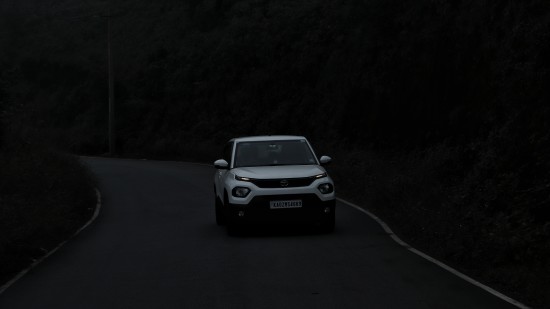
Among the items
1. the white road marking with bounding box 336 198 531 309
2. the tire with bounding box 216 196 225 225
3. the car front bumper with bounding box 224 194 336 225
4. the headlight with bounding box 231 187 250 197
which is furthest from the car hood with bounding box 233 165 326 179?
the white road marking with bounding box 336 198 531 309

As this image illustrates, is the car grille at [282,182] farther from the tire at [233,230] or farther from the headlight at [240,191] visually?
the tire at [233,230]

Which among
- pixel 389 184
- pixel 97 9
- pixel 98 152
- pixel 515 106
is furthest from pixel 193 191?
pixel 97 9

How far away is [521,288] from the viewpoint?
9.61m

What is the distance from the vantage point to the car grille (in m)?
14.4

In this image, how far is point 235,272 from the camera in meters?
10.9

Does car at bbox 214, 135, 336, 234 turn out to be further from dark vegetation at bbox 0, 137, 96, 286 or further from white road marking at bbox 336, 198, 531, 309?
dark vegetation at bbox 0, 137, 96, 286

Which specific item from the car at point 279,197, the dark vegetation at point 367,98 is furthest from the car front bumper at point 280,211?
the dark vegetation at point 367,98

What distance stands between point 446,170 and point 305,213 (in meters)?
6.89

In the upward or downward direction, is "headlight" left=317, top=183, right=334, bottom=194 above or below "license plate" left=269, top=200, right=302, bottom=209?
above

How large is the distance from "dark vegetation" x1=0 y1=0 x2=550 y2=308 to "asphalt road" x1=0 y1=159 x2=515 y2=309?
939 millimetres

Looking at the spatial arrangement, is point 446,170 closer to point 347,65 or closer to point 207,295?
point 207,295

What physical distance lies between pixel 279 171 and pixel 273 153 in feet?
3.61

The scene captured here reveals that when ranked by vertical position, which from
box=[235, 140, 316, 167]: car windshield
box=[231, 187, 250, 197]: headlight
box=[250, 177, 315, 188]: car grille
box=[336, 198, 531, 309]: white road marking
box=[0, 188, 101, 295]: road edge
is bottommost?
box=[0, 188, 101, 295]: road edge

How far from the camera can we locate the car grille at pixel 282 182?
14383mm
